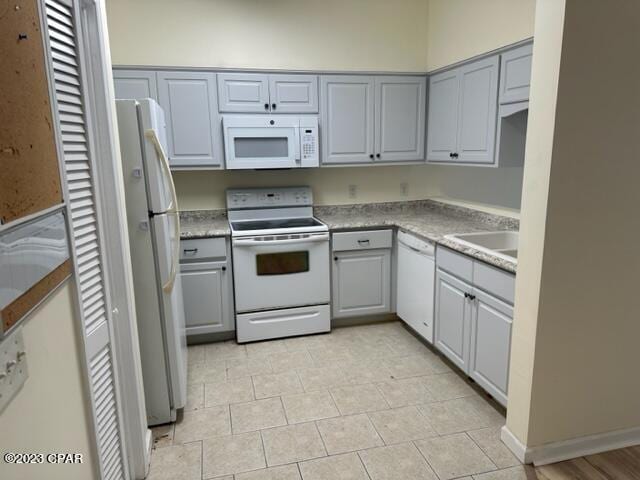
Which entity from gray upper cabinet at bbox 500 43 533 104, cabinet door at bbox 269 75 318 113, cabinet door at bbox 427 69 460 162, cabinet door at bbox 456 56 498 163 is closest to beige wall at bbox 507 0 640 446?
gray upper cabinet at bbox 500 43 533 104

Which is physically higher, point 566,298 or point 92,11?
point 92,11

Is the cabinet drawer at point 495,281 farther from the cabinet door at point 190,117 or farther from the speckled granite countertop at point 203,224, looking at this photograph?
the cabinet door at point 190,117

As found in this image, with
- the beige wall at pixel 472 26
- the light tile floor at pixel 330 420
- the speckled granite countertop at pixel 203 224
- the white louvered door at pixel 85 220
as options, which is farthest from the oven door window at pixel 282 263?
the beige wall at pixel 472 26

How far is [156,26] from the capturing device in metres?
3.22

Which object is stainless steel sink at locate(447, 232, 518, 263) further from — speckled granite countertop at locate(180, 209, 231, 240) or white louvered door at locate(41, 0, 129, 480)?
white louvered door at locate(41, 0, 129, 480)

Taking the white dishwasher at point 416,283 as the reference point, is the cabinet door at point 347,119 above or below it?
above

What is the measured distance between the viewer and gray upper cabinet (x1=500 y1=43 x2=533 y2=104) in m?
2.45

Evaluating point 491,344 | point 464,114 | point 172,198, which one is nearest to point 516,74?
point 464,114

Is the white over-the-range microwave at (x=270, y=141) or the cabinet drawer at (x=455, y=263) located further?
the white over-the-range microwave at (x=270, y=141)

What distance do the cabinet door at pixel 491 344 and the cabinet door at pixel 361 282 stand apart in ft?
3.70

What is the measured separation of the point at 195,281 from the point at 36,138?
88.7 inches

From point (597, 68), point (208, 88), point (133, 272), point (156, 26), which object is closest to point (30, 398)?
point (133, 272)

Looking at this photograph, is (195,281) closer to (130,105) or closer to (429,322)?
(130,105)

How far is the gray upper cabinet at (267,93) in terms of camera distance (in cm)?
322
